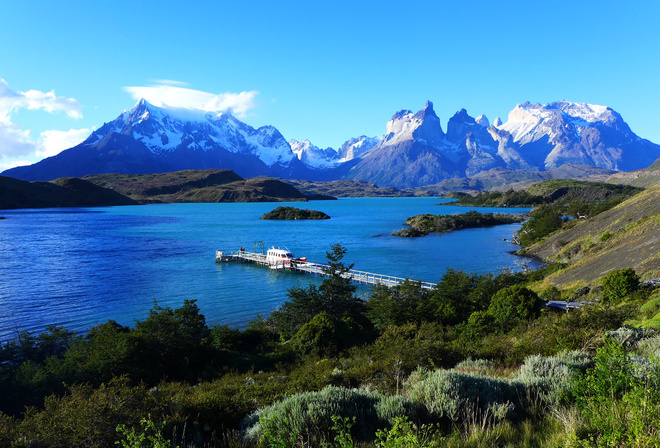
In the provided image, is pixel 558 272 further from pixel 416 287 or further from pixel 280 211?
pixel 280 211

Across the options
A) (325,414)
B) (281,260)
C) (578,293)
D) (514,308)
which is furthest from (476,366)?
(281,260)

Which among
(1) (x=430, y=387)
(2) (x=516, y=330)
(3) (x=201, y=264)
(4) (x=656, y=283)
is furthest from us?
(3) (x=201, y=264)

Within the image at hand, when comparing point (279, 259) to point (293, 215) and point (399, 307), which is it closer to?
point (399, 307)

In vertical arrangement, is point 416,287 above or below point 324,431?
below

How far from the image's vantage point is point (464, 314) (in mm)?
24531

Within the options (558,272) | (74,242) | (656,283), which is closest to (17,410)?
(656,283)

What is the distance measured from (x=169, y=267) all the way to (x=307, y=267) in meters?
17.2

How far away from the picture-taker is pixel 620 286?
63.9 ft

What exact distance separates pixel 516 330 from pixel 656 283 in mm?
8847

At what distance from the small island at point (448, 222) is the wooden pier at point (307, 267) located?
37.9m

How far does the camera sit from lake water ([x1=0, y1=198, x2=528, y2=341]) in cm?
3247

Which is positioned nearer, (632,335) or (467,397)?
(467,397)

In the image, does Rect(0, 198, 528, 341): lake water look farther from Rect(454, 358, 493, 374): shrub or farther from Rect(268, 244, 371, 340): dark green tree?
Rect(454, 358, 493, 374): shrub

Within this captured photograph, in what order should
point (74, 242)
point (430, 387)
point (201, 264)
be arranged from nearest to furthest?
1. point (430, 387)
2. point (201, 264)
3. point (74, 242)
